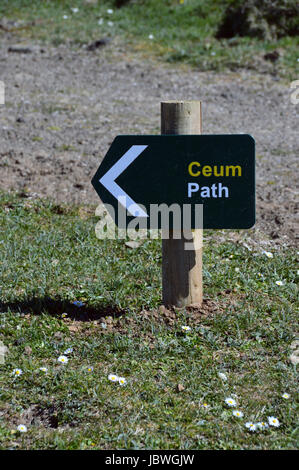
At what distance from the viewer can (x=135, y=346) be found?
131 inches

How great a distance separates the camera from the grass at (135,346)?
275cm

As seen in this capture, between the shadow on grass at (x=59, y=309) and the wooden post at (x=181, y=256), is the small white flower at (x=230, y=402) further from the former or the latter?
the shadow on grass at (x=59, y=309)

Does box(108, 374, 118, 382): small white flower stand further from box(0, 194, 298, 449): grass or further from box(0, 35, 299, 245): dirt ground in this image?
box(0, 35, 299, 245): dirt ground

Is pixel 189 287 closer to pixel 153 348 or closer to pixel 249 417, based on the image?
pixel 153 348

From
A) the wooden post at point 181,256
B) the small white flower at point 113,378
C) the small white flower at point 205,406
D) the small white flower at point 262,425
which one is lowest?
the small white flower at point 262,425

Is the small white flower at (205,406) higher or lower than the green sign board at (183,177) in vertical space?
lower

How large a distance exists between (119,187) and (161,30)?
700 cm

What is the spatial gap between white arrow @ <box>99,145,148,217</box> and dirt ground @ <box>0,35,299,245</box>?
1.55m

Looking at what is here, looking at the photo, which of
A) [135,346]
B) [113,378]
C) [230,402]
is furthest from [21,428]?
[230,402]

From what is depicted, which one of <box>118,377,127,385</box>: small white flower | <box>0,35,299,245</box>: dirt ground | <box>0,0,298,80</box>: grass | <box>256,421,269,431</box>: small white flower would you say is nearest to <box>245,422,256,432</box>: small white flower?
<box>256,421,269,431</box>: small white flower

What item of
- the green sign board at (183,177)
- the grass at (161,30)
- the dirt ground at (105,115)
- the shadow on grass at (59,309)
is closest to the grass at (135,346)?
the shadow on grass at (59,309)

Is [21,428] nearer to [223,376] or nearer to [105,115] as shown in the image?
[223,376]

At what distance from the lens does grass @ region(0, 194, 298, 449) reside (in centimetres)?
275

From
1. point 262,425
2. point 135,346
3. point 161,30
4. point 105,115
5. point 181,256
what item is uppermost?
point 161,30
